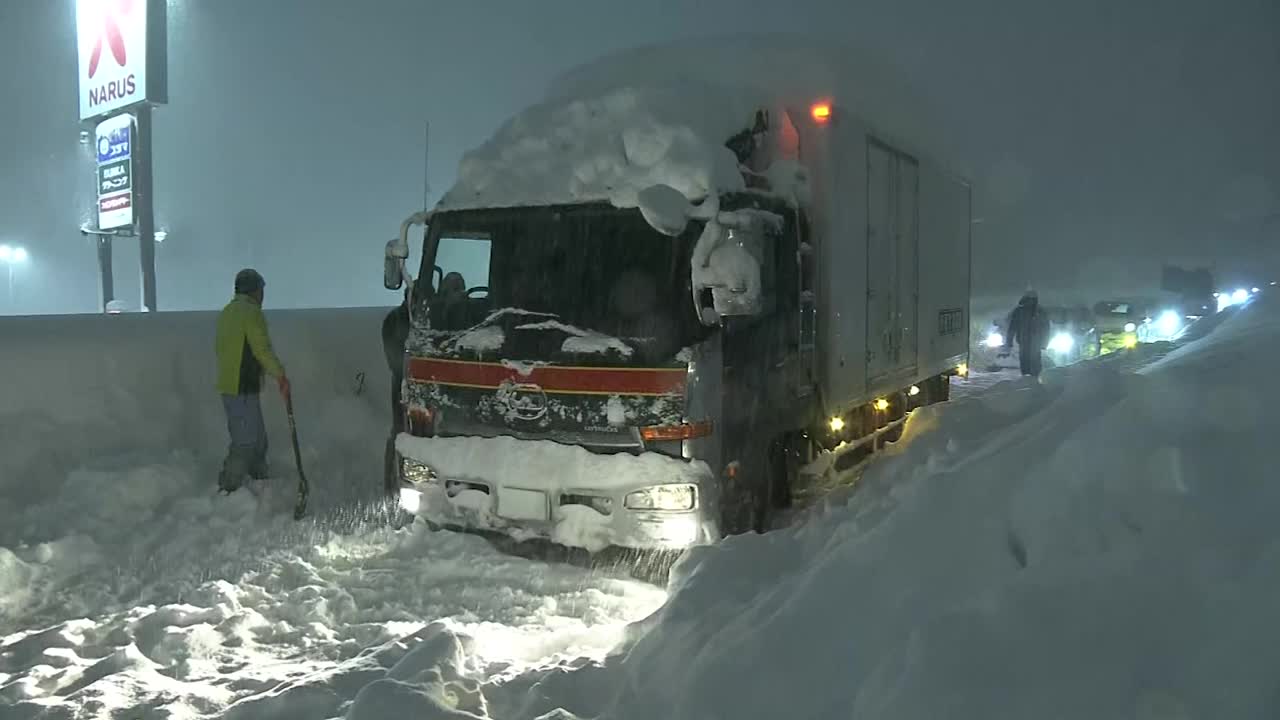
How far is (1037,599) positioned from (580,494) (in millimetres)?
3170

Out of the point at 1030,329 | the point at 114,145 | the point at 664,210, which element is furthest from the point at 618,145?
the point at 114,145

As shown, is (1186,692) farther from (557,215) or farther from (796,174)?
(796,174)

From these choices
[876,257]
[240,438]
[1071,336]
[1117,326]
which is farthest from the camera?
[1071,336]

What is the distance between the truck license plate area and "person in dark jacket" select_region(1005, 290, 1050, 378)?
14.5 meters

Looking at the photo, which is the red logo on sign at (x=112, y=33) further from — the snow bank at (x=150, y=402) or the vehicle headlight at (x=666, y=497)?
the vehicle headlight at (x=666, y=497)

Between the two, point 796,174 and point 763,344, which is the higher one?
point 796,174

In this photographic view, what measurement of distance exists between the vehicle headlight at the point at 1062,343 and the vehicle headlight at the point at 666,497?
65.9 feet

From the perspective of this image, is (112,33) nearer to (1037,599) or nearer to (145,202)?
(145,202)

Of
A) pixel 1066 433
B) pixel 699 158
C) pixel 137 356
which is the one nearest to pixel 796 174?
pixel 699 158

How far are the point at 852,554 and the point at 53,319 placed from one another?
30.6 ft

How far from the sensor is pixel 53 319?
32.5 ft

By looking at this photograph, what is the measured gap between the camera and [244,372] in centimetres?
748

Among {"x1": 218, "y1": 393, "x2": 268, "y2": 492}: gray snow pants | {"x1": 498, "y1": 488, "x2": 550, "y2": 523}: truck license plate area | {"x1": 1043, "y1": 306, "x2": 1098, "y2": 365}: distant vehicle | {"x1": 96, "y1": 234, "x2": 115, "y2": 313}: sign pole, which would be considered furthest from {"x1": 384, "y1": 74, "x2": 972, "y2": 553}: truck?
{"x1": 96, "y1": 234, "x2": 115, "y2": 313}: sign pole

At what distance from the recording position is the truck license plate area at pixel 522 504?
570 centimetres
